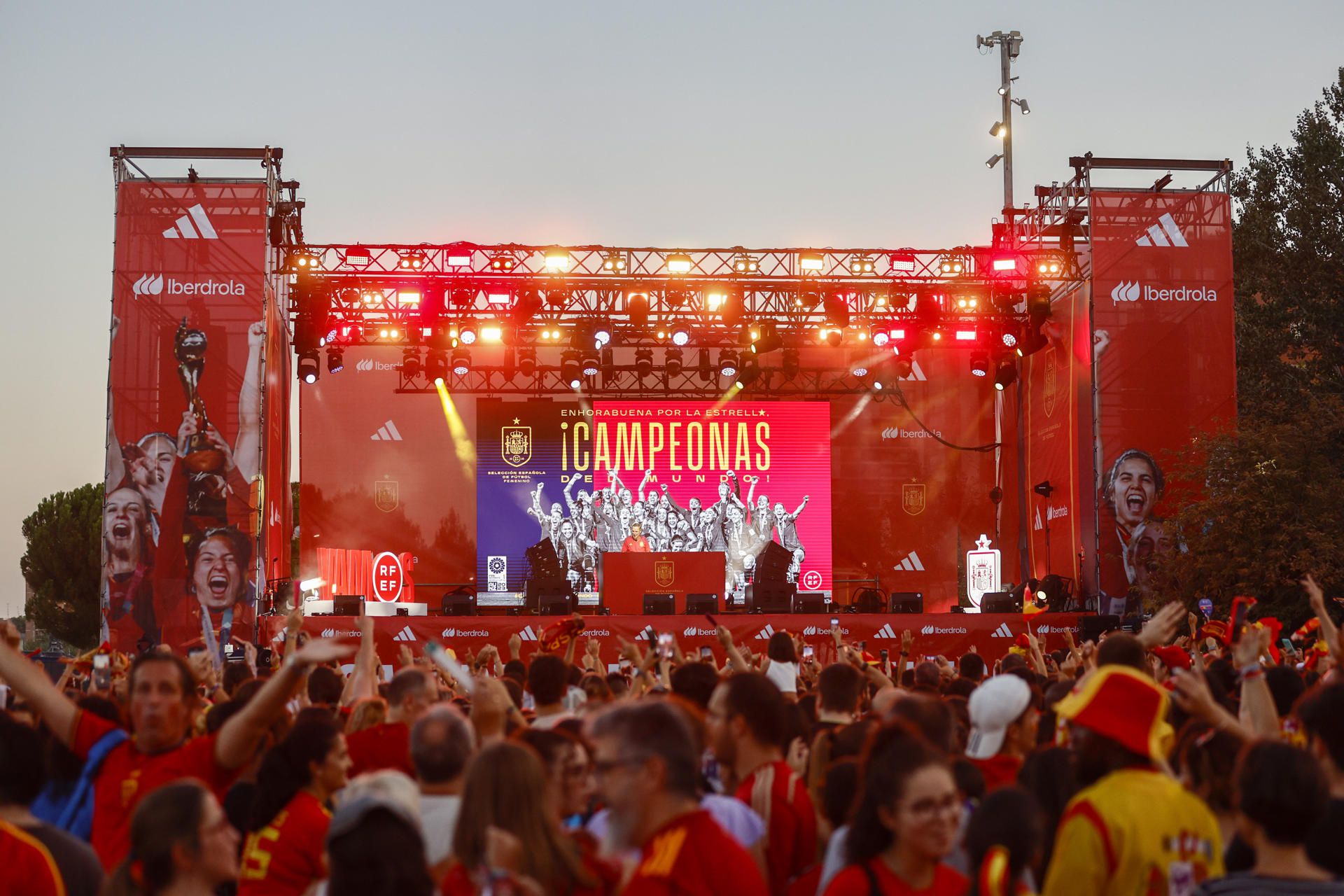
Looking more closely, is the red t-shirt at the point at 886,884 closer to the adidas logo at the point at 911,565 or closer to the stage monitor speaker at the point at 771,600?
the stage monitor speaker at the point at 771,600

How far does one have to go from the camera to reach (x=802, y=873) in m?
3.45

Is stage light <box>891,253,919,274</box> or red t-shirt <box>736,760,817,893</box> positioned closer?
red t-shirt <box>736,760,817,893</box>

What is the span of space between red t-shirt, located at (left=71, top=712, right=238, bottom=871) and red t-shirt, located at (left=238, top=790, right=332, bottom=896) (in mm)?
378

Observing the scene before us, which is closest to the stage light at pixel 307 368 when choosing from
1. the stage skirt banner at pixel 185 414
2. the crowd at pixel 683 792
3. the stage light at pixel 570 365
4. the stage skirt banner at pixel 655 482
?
the stage skirt banner at pixel 185 414

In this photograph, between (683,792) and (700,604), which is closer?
(683,792)

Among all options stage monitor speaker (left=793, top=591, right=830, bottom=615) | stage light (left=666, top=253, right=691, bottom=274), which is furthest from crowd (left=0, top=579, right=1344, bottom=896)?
stage light (left=666, top=253, right=691, bottom=274)

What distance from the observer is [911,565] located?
24.5 metres

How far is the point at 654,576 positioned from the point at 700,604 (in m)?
0.97

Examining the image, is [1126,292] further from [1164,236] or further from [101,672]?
[101,672]

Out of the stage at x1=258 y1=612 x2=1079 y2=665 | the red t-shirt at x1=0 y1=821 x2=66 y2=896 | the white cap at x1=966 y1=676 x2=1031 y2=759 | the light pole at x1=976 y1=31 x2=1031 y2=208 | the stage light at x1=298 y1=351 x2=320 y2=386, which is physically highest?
the light pole at x1=976 y1=31 x2=1031 y2=208

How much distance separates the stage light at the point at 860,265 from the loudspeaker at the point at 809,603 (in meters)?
4.93

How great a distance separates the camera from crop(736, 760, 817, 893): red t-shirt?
11.4ft

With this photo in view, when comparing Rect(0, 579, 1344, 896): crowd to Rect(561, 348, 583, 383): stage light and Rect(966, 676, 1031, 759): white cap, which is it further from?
Rect(561, 348, 583, 383): stage light

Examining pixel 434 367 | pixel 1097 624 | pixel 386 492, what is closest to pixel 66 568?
pixel 386 492
